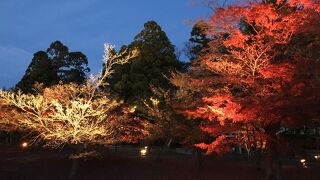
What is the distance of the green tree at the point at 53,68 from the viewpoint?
4447 centimetres

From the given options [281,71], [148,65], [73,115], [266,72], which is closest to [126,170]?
[73,115]

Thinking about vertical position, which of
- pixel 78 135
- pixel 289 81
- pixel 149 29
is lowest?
pixel 78 135

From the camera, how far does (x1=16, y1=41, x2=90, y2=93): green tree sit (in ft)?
146

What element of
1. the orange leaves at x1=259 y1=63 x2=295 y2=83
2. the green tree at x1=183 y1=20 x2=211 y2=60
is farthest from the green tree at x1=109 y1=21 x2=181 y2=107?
the orange leaves at x1=259 y1=63 x2=295 y2=83

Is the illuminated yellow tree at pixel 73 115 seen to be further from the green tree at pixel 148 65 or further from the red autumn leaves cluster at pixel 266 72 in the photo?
the green tree at pixel 148 65

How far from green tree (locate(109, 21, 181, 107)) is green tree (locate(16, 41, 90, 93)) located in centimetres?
873

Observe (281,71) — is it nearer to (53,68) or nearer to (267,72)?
(267,72)

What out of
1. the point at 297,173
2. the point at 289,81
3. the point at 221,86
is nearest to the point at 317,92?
the point at 289,81

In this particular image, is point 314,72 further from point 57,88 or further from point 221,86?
point 57,88

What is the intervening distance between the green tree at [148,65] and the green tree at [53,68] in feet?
28.6

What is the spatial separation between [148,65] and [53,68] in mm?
12748

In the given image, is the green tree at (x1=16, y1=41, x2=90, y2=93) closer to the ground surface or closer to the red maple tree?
the ground surface

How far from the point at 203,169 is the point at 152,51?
1638 centimetres

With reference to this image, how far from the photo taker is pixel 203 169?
25375 millimetres
